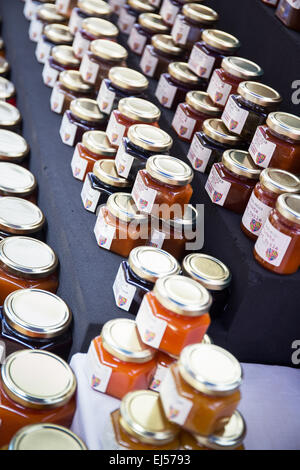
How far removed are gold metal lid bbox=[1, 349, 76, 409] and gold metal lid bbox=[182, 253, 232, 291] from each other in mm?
396

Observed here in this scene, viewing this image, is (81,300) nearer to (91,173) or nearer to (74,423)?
(74,423)

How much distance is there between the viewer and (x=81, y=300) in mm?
1573

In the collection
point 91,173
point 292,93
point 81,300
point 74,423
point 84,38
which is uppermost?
point 292,93

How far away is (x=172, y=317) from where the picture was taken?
1283mm

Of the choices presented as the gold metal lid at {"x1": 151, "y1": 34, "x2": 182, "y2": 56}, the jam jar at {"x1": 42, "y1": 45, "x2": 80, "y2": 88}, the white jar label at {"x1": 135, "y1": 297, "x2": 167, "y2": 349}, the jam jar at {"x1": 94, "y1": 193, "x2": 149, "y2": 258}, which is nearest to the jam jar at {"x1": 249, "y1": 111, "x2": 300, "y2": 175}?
the jam jar at {"x1": 94, "y1": 193, "x2": 149, "y2": 258}

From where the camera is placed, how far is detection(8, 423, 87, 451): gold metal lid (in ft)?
3.69

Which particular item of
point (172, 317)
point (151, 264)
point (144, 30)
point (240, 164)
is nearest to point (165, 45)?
point (144, 30)

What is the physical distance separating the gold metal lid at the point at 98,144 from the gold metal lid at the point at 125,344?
76cm

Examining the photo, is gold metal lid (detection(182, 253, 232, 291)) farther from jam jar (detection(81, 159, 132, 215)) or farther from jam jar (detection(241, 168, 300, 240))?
jam jar (detection(81, 159, 132, 215))

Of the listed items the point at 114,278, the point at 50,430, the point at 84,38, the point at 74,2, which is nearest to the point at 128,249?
the point at 114,278

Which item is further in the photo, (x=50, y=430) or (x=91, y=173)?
(x=91, y=173)

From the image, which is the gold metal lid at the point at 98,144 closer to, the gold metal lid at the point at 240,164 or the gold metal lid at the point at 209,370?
the gold metal lid at the point at 240,164

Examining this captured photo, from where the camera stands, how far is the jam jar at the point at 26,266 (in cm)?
167
